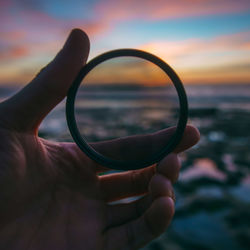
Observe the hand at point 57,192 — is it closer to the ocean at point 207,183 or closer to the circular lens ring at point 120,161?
the circular lens ring at point 120,161

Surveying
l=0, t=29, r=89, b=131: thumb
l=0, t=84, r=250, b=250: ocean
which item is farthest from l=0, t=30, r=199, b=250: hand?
l=0, t=84, r=250, b=250: ocean

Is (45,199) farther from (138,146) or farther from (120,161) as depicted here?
(138,146)

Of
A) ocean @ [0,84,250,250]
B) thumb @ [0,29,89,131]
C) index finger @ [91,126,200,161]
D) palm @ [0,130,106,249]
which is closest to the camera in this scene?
palm @ [0,130,106,249]

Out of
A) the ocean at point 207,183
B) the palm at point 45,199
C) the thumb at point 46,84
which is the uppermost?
the thumb at point 46,84

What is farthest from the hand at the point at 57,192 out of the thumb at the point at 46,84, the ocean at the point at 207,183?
the ocean at the point at 207,183

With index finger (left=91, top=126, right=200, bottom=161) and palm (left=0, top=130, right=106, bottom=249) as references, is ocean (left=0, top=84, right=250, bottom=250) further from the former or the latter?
palm (left=0, top=130, right=106, bottom=249)

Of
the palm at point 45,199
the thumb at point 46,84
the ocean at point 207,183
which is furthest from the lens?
the ocean at point 207,183

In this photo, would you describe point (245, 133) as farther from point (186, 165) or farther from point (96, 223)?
point (96, 223)
